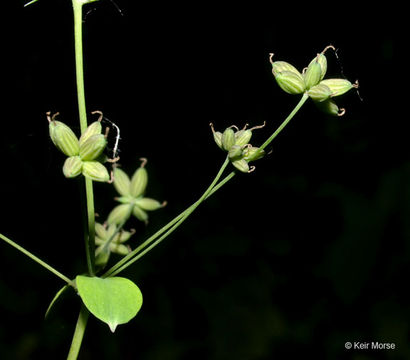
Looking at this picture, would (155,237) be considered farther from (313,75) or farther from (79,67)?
(313,75)

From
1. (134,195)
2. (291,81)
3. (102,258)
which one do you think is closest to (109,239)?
(102,258)

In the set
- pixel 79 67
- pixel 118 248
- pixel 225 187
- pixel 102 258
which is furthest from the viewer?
pixel 225 187

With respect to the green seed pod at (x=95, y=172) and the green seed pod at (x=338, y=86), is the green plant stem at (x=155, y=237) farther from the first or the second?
the green seed pod at (x=338, y=86)

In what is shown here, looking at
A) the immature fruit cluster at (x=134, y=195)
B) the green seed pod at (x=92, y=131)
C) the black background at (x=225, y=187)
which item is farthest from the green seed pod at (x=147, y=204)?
the black background at (x=225, y=187)

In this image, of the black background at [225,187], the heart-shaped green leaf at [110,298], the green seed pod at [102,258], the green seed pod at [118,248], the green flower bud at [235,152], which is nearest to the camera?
the heart-shaped green leaf at [110,298]

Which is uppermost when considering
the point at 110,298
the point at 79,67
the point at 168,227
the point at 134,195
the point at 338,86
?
the point at 79,67

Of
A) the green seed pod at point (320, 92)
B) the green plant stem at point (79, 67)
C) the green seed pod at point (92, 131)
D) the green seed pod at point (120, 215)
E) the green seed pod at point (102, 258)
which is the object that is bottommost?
the green seed pod at point (102, 258)
